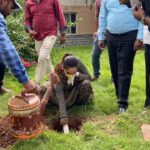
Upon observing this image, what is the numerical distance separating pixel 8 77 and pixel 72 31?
7.69 metres

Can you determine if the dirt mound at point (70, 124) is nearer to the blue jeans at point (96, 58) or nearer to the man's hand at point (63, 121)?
the man's hand at point (63, 121)

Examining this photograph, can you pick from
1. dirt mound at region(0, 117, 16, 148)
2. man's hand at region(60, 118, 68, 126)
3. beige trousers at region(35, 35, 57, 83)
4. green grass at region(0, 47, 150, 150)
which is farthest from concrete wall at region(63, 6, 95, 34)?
dirt mound at region(0, 117, 16, 148)

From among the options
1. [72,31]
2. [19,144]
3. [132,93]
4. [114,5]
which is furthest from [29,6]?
[72,31]

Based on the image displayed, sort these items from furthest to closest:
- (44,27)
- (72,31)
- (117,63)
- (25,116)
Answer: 1. (72,31)
2. (44,27)
3. (117,63)
4. (25,116)

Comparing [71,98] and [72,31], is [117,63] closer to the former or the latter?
[71,98]

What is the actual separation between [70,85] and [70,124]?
0.64 meters

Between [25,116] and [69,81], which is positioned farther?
[69,81]

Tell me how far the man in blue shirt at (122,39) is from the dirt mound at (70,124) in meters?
0.70

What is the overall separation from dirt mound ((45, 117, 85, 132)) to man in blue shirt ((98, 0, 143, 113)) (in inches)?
27.5

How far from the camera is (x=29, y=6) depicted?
24.6ft

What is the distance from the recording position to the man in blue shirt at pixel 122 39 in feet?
20.4

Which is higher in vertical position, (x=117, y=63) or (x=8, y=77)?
(x=117, y=63)

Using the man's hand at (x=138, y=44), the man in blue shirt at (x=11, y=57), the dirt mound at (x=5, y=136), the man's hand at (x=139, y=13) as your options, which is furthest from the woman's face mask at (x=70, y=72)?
the man in blue shirt at (x=11, y=57)

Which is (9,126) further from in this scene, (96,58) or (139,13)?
(96,58)
